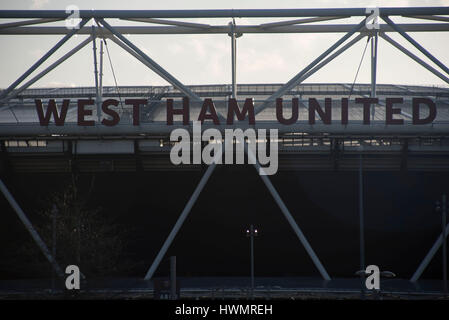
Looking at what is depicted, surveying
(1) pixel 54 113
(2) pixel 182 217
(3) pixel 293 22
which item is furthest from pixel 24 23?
(3) pixel 293 22

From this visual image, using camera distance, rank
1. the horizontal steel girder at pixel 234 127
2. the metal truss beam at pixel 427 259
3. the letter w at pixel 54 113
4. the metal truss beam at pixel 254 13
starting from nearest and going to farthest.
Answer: the metal truss beam at pixel 254 13
the metal truss beam at pixel 427 259
the letter w at pixel 54 113
the horizontal steel girder at pixel 234 127

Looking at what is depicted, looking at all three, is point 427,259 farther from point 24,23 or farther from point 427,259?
point 24,23

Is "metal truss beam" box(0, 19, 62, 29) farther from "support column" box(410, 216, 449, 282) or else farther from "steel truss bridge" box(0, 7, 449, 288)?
"support column" box(410, 216, 449, 282)

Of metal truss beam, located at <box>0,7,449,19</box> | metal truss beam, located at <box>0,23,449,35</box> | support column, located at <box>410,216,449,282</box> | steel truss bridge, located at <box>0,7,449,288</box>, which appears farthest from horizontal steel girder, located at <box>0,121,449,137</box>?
metal truss beam, located at <box>0,23,449,35</box>

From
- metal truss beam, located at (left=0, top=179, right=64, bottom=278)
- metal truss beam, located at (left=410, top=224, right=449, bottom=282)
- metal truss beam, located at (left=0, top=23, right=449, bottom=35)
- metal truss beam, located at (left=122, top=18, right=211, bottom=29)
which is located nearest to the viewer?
metal truss beam, located at (left=0, top=179, right=64, bottom=278)

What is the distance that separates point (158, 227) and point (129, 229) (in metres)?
1.77

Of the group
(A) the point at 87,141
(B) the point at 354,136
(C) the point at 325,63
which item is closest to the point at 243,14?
(C) the point at 325,63

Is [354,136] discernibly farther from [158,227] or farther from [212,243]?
[158,227]

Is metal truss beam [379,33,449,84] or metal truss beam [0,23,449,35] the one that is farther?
metal truss beam [0,23,449,35]

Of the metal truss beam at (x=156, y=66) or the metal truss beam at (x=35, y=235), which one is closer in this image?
the metal truss beam at (x=35, y=235)

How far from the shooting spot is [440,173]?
37250 mm

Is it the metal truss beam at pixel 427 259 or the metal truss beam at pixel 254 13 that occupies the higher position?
the metal truss beam at pixel 254 13

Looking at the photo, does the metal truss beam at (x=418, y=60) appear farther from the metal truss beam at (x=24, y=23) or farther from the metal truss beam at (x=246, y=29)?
the metal truss beam at (x=24, y=23)

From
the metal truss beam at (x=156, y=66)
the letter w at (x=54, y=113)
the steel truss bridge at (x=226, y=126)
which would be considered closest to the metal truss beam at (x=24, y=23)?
the steel truss bridge at (x=226, y=126)
